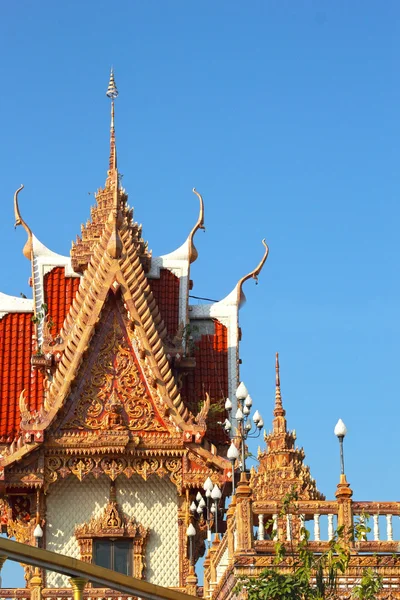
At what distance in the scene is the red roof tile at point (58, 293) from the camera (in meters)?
30.1

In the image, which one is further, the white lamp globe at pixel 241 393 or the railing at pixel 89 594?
the railing at pixel 89 594

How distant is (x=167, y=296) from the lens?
30734 mm

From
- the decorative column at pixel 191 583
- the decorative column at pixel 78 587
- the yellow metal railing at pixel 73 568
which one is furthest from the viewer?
the decorative column at pixel 191 583

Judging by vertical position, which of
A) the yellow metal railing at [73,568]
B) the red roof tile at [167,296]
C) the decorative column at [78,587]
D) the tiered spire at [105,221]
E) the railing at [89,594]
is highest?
the tiered spire at [105,221]

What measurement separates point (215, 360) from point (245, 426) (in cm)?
715

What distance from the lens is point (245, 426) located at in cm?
2300

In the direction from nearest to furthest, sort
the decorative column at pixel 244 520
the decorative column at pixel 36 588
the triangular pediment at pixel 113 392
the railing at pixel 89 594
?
the decorative column at pixel 244 520, the decorative column at pixel 36 588, the railing at pixel 89 594, the triangular pediment at pixel 113 392

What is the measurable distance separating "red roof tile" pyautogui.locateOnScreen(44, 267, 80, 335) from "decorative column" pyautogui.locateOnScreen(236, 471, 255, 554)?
1189cm

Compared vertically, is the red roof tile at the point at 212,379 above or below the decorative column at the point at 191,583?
above

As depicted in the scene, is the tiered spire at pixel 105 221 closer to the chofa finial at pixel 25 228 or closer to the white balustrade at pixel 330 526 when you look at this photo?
the chofa finial at pixel 25 228

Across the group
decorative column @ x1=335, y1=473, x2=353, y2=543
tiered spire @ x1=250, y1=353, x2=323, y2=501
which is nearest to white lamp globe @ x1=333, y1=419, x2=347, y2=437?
decorative column @ x1=335, y1=473, x2=353, y2=543

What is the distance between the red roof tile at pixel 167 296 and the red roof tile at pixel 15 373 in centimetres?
284

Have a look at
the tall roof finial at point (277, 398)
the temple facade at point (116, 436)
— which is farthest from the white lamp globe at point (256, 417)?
the tall roof finial at point (277, 398)

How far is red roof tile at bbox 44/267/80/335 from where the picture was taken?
98.9ft
